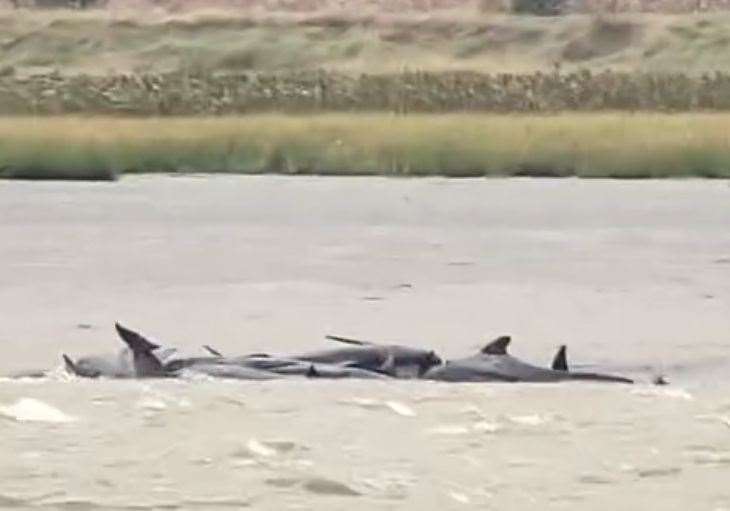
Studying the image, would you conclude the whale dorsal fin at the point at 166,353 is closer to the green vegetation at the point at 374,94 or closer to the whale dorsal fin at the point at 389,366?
the whale dorsal fin at the point at 389,366

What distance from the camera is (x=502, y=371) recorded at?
6.61 m

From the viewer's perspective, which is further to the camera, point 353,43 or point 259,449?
point 353,43

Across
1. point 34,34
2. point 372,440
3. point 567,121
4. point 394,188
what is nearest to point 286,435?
point 372,440

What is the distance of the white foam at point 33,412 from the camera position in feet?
17.0

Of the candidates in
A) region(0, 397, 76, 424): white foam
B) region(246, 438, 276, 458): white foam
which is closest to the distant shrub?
region(0, 397, 76, 424): white foam

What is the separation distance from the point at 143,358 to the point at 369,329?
1541 millimetres

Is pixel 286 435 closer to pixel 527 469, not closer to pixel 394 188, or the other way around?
pixel 527 469

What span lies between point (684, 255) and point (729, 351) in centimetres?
324

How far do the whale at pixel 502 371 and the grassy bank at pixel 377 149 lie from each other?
30.2ft

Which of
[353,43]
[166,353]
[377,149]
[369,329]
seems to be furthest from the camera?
[353,43]

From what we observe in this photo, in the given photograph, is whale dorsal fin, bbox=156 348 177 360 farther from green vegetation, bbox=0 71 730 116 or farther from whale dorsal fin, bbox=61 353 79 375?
green vegetation, bbox=0 71 730 116

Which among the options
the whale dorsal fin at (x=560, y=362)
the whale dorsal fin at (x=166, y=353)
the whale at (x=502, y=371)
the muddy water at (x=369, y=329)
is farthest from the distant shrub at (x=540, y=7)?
the whale at (x=502, y=371)

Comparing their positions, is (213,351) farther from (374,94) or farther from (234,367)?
(374,94)

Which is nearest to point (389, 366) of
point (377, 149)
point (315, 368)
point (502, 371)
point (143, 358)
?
point (315, 368)
